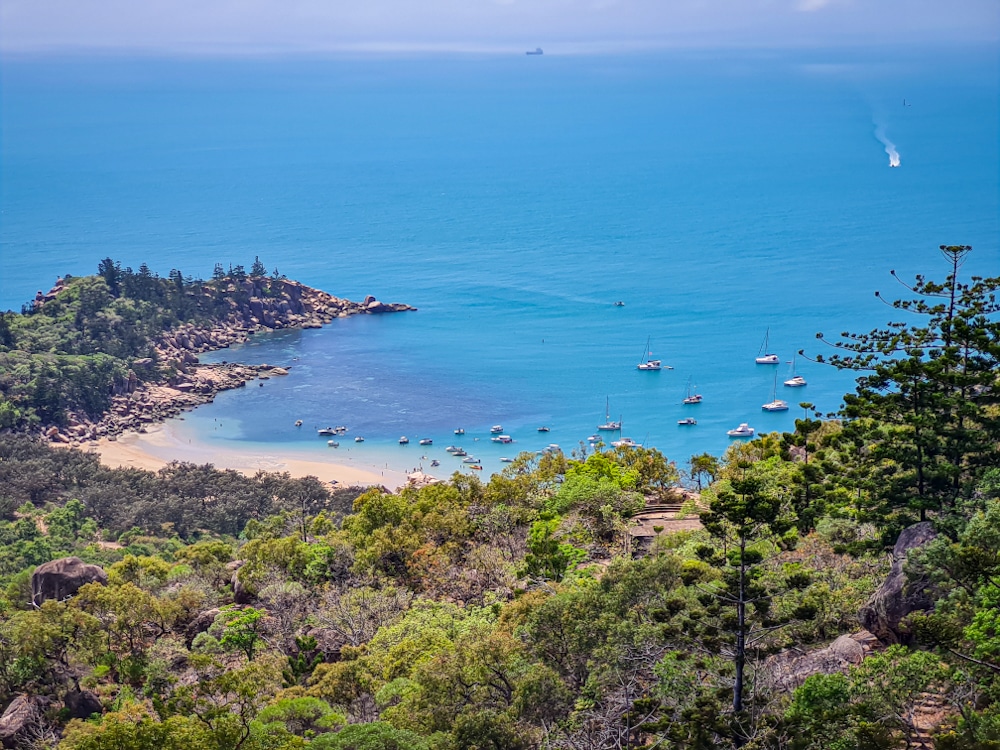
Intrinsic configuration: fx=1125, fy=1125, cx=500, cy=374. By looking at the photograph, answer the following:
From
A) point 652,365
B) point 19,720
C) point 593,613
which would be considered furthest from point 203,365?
point 593,613

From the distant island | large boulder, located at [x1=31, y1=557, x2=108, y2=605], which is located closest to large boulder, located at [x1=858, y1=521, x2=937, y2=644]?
large boulder, located at [x1=31, y1=557, x2=108, y2=605]

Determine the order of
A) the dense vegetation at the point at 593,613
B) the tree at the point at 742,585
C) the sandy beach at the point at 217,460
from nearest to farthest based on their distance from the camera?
the dense vegetation at the point at 593,613
the tree at the point at 742,585
the sandy beach at the point at 217,460

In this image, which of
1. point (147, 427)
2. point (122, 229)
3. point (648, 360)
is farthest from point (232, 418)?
point (122, 229)

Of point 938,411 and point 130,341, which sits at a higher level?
point 938,411

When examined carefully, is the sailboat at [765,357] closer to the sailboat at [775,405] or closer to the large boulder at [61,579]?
the sailboat at [775,405]

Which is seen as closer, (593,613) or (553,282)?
(593,613)

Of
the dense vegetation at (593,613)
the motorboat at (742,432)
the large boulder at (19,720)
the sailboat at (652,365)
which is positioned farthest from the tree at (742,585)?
the sailboat at (652,365)

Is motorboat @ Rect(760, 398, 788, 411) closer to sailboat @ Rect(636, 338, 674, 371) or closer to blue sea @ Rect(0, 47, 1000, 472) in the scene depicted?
blue sea @ Rect(0, 47, 1000, 472)

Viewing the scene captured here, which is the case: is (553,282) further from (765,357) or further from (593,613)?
(593,613)
